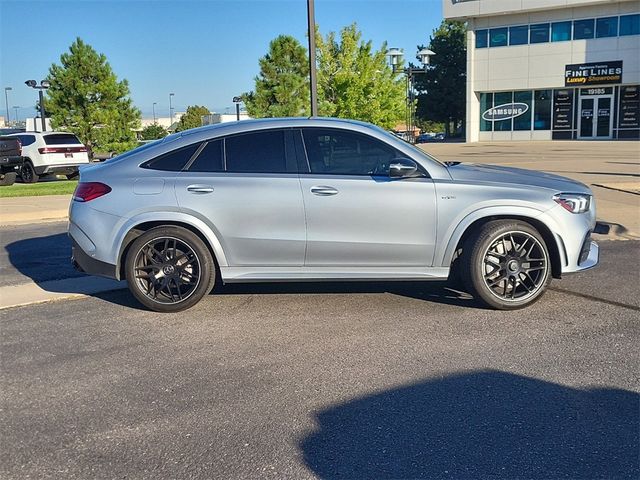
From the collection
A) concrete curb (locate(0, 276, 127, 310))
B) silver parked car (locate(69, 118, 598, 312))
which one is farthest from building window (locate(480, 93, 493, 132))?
concrete curb (locate(0, 276, 127, 310))

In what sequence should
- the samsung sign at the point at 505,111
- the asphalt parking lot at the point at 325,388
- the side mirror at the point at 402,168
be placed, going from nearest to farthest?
1. the asphalt parking lot at the point at 325,388
2. the side mirror at the point at 402,168
3. the samsung sign at the point at 505,111

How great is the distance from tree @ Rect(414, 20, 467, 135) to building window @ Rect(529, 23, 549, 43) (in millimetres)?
18503

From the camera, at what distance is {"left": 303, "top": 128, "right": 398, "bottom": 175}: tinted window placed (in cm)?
555

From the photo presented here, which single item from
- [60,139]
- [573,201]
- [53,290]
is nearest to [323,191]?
[573,201]

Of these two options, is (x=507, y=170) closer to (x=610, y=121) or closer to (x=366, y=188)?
(x=366, y=188)

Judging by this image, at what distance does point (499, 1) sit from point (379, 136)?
126ft

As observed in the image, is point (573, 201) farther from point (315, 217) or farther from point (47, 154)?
point (47, 154)

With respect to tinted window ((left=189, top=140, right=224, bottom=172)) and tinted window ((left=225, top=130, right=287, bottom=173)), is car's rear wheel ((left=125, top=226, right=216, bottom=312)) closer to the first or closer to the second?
tinted window ((left=189, top=140, right=224, bottom=172))

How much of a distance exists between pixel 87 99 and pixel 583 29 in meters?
29.8

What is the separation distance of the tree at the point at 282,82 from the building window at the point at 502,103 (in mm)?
21692

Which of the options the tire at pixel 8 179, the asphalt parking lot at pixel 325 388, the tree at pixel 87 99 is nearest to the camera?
the asphalt parking lot at pixel 325 388

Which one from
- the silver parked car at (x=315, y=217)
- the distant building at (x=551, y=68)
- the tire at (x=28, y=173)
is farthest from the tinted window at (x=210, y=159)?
the distant building at (x=551, y=68)

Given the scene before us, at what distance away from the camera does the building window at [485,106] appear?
4331 centimetres

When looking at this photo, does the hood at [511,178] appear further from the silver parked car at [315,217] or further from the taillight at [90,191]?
the taillight at [90,191]
